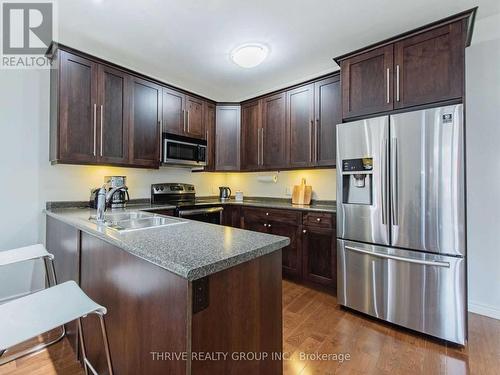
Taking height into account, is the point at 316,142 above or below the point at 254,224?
above

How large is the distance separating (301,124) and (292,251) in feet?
5.02

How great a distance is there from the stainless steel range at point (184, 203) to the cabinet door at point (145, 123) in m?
0.44

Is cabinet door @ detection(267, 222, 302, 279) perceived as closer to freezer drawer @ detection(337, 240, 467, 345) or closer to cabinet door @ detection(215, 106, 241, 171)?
freezer drawer @ detection(337, 240, 467, 345)

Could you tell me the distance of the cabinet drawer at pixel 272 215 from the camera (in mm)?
2855

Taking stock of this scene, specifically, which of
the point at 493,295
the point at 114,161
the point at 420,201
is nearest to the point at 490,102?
the point at 420,201

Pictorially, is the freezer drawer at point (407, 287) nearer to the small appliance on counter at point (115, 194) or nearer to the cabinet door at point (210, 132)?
the cabinet door at point (210, 132)

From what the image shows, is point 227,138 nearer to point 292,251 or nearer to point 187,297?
point 292,251

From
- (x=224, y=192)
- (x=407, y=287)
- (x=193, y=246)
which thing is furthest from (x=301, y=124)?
(x=193, y=246)

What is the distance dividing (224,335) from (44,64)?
2.96m

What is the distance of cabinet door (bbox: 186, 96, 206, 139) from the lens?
3.34 metres

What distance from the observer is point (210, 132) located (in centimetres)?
363

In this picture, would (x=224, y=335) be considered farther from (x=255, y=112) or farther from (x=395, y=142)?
(x=255, y=112)

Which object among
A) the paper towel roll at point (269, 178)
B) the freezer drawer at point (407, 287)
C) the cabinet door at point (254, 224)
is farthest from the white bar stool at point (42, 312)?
the paper towel roll at point (269, 178)

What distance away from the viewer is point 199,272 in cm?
77
